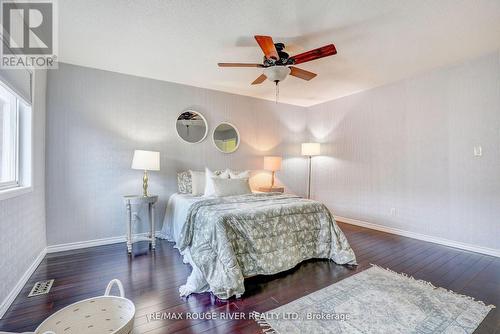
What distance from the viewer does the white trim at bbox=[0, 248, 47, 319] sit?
176 cm

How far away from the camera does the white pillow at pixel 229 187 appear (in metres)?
3.33

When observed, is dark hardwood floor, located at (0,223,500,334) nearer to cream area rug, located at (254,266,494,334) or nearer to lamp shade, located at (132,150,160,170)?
cream area rug, located at (254,266,494,334)

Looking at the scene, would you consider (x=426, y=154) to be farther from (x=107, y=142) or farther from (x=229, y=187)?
(x=107, y=142)

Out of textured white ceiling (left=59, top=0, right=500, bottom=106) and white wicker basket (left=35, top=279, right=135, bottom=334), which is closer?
white wicker basket (left=35, top=279, right=135, bottom=334)

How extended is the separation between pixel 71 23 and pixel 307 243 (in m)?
3.34

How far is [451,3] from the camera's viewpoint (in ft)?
6.66

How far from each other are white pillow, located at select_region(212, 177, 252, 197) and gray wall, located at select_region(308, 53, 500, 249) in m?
2.40

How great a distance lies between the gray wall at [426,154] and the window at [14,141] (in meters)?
4.80

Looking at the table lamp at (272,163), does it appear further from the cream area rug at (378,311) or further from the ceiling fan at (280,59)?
the cream area rug at (378,311)

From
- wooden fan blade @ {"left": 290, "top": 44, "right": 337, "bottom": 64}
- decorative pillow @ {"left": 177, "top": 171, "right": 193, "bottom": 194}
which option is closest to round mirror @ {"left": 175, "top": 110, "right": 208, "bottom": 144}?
decorative pillow @ {"left": 177, "top": 171, "right": 193, "bottom": 194}

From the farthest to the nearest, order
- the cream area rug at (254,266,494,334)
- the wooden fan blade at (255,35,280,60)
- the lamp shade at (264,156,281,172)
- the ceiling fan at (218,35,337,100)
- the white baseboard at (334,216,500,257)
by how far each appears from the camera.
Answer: the lamp shade at (264,156,281,172)
the white baseboard at (334,216,500,257)
the ceiling fan at (218,35,337,100)
the wooden fan blade at (255,35,280,60)
the cream area rug at (254,266,494,334)

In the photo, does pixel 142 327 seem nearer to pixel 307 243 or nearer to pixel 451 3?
pixel 307 243

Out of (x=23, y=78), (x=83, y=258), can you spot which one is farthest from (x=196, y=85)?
(x=83, y=258)

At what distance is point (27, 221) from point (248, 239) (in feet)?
7.17
